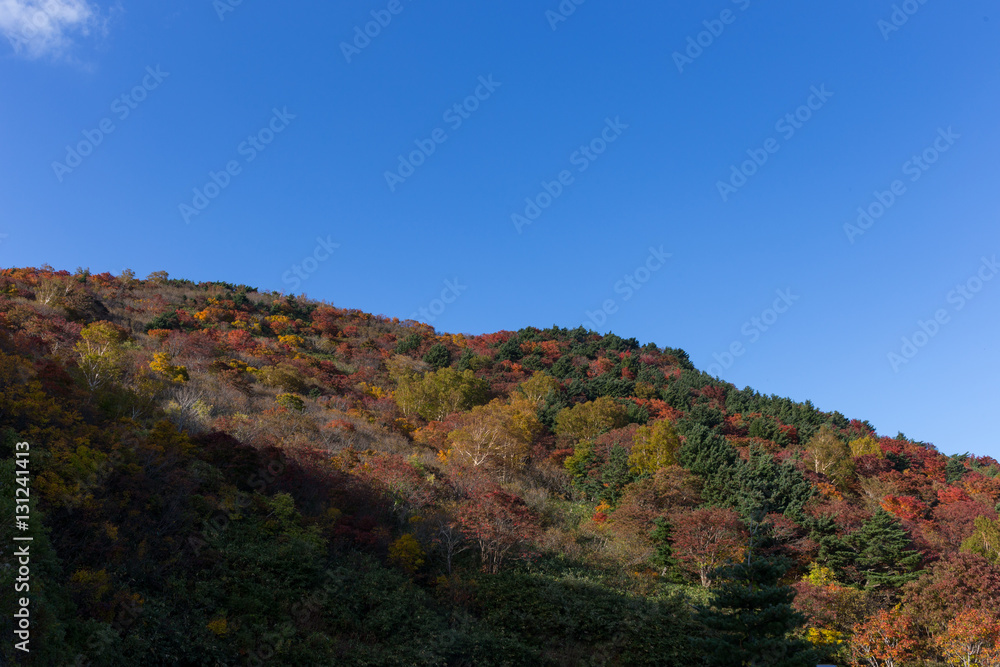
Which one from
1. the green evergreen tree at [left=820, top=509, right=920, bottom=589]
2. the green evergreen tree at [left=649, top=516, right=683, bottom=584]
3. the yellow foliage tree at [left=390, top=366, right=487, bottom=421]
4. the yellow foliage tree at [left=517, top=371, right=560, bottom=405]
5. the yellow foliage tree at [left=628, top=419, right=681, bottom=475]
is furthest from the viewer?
the yellow foliage tree at [left=517, top=371, right=560, bottom=405]

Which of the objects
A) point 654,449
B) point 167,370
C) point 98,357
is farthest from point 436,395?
point 98,357

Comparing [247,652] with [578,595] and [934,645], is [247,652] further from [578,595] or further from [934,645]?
[934,645]

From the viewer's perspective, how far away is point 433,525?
23656 mm

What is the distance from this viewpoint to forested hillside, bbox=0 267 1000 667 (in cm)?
1414

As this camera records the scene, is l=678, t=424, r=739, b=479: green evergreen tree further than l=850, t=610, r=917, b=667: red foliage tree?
Yes

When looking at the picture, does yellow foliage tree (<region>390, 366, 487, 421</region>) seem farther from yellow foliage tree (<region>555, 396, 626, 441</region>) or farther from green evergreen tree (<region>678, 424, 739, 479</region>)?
green evergreen tree (<region>678, 424, 739, 479</region>)

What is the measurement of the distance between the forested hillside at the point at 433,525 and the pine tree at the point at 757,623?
72mm

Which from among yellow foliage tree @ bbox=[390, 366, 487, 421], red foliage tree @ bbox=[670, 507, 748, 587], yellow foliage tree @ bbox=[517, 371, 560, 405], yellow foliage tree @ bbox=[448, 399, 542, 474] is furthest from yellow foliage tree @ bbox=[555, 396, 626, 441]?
red foliage tree @ bbox=[670, 507, 748, 587]

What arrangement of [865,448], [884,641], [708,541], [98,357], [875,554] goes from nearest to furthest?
[884,641] < [875,554] < [98,357] < [708,541] < [865,448]

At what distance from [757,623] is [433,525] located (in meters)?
13.3

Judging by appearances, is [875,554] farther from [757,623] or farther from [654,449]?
[757,623]

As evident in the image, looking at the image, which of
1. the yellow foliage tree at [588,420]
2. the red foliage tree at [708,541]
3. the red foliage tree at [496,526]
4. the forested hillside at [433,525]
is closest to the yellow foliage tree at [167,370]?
the forested hillside at [433,525]

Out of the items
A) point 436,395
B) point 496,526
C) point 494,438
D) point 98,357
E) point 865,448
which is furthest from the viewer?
point 436,395

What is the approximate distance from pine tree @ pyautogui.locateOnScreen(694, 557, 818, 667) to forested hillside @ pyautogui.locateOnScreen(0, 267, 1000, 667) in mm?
72
